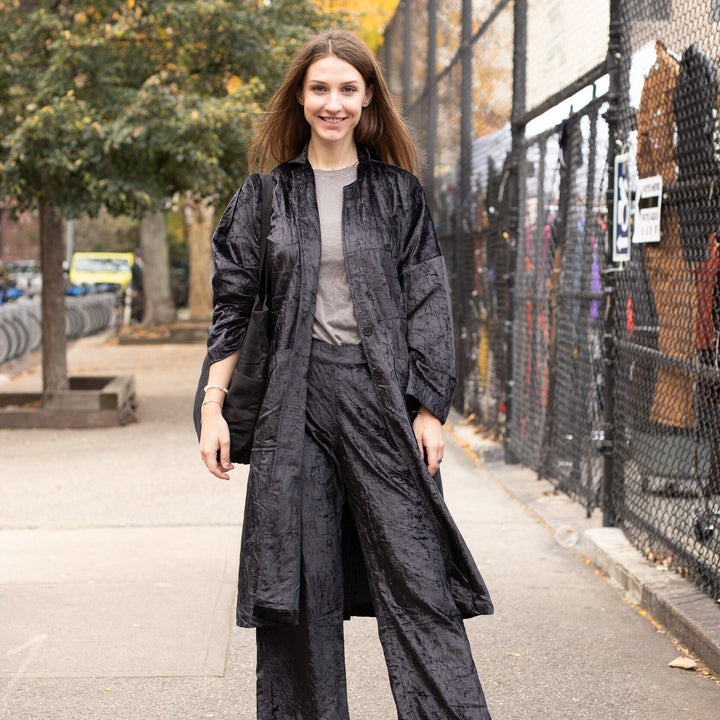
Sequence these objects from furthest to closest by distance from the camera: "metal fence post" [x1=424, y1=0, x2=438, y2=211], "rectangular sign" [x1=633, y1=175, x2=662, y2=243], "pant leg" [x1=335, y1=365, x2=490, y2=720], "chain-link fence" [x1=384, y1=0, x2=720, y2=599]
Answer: "metal fence post" [x1=424, y1=0, x2=438, y2=211], "rectangular sign" [x1=633, y1=175, x2=662, y2=243], "chain-link fence" [x1=384, y1=0, x2=720, y2=599], "pant leg" [x1=335, y1=365, x2=490, y2=720]

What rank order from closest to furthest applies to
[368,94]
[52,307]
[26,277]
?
1. [368,94]
2. [52,307]
3. [26,277]

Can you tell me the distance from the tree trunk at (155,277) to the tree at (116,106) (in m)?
15.5

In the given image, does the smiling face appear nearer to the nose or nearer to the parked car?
the nose

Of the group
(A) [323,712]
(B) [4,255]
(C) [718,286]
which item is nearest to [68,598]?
(A) [323,712]

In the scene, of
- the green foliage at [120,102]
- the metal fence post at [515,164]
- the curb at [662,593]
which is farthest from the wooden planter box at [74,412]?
the curb at [662,593]

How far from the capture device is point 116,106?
33.8ft

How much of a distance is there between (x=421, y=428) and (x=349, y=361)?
9.6 inches

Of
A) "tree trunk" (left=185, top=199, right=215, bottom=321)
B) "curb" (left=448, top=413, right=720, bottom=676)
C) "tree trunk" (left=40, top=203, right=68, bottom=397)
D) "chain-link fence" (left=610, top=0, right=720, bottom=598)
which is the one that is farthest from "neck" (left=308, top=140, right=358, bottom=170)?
"tree trunk" (left=185, top=199, right=215, bottom=321)

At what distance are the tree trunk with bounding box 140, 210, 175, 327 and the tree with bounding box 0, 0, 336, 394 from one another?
15513 millimetres

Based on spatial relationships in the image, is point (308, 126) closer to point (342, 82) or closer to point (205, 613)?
point (342, 82)

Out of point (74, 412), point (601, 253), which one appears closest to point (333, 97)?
→ point (601, 253)

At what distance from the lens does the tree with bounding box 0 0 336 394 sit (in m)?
10.1

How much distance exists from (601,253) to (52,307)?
664 centimetres

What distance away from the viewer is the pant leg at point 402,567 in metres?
3.05
